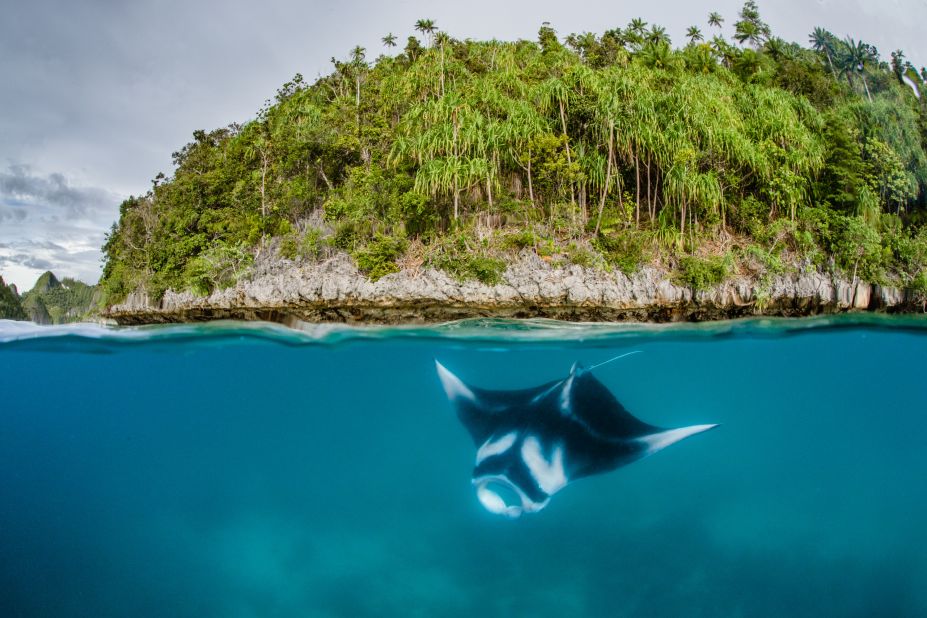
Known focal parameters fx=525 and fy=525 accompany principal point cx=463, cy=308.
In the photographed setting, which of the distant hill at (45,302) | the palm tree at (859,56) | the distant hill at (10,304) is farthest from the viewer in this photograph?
the palm tree at (859,56)

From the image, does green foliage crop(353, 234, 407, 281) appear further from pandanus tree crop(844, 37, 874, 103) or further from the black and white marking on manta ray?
pandanus tree crop(844, 37, 874, 103)

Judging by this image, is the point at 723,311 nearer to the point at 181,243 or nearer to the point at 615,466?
the point at 615,466

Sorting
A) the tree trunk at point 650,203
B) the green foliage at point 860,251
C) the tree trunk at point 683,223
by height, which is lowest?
the green foliage at point 860,251

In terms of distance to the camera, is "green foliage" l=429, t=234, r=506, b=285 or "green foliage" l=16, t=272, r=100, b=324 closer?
"green foliage" l=16, t=272, r=100, b=324

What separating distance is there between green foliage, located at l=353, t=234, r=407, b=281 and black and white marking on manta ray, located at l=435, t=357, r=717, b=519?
833 centimetres

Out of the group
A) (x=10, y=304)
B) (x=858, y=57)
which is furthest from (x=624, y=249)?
(x=858, y=57)

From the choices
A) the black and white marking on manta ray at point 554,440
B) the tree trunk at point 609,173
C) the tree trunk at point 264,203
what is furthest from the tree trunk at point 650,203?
the tree trunk at point 264,203

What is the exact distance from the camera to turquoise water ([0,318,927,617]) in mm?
11070

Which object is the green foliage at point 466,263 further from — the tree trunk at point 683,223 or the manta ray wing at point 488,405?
the manta ray wing at point 488,405

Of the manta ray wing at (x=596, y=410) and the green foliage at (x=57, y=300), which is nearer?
the manta ray wing at (x=596, y=410)

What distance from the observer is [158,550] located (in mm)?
11422

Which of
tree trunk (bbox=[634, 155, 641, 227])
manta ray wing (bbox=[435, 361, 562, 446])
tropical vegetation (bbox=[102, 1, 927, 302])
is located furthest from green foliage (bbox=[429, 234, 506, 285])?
manta ray wing (bbox=[435, 361, 562, 446])

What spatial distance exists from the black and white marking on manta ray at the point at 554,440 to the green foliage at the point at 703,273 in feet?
27.8

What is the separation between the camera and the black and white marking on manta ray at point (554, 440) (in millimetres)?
8883
